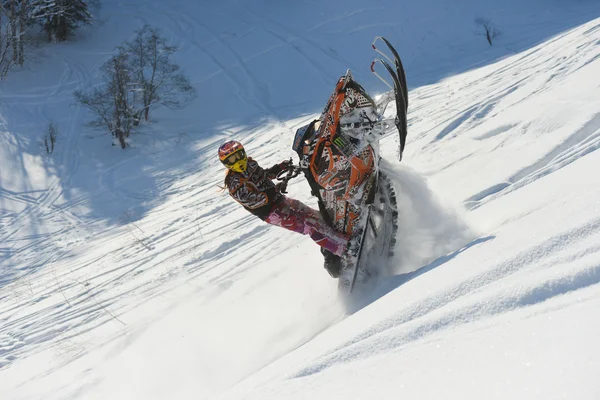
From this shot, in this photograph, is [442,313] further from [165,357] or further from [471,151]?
[471,151]

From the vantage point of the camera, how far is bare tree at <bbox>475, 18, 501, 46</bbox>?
2034 cm

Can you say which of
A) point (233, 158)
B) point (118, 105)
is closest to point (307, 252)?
point (233, 158)

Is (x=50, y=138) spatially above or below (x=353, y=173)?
above

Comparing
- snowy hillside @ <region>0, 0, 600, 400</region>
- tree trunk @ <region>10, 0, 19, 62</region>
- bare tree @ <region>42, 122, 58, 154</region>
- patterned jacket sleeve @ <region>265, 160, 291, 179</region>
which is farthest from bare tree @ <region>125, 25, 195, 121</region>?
patterned jacket sleeve @ <region>265, 160, 291, 179</region>

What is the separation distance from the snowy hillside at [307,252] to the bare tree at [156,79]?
2.39ft

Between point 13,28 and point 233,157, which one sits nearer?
point 233,157

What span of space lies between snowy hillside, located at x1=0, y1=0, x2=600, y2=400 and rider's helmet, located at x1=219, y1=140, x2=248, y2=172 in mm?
1768

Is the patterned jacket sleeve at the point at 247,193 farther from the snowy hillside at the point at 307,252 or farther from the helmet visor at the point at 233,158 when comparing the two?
the snowy hillside at the point at 307,252

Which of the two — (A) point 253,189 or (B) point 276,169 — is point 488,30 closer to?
(B) point 276,169

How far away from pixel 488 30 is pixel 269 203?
1787cm

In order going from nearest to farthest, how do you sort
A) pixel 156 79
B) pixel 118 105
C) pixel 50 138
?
pixel 118 105, pixel 50 138, pixel 156 79

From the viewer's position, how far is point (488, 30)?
20656 mm

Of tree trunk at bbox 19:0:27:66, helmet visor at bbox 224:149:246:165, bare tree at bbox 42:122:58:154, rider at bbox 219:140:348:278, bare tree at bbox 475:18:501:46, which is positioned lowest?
bare tree at bbox 475:18:501:46

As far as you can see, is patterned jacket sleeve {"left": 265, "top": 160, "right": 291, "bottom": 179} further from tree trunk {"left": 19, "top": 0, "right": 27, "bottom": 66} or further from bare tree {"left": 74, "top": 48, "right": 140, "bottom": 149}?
tree trunk {"left": 19, "top": 0, "right": 27, "bottom": 66}
